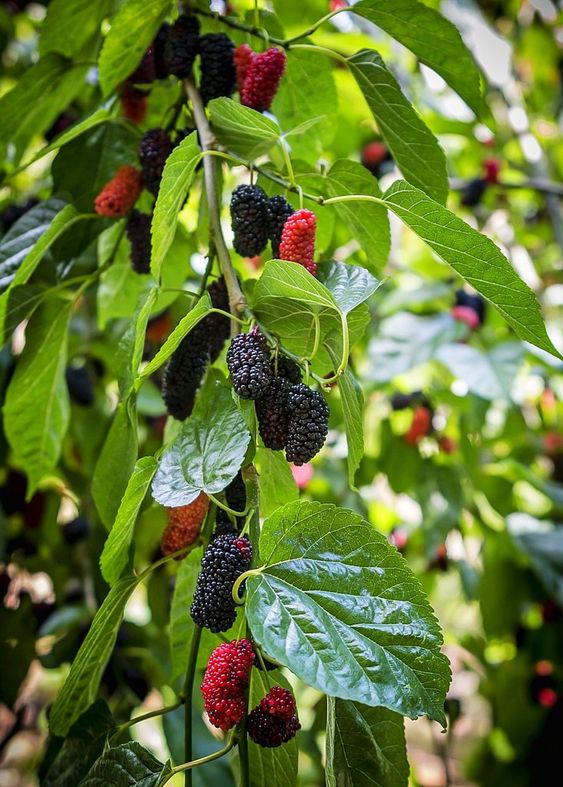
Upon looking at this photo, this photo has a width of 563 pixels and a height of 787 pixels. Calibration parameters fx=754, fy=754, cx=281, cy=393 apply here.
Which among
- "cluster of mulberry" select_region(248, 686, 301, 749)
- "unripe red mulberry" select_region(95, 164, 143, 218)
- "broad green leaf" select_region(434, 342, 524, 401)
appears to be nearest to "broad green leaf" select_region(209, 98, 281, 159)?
"unripe red mulberry" select_region(95, 164, 143, 218)

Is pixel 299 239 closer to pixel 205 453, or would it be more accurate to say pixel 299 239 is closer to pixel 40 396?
pixel 205 453

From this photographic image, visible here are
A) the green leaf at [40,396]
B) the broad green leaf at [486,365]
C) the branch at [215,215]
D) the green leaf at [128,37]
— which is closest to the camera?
the branch at [215,215]

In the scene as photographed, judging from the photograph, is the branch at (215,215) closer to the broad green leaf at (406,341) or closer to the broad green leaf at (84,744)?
the broad green leaf at (84,744)

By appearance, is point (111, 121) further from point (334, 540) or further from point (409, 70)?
point (409, 70)

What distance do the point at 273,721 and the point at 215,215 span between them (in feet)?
1.08

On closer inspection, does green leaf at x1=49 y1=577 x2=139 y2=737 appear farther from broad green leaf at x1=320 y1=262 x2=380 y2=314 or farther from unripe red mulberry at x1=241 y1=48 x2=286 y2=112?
unripe red mulberry at x1=241 y1=48 x2=286 y2=112

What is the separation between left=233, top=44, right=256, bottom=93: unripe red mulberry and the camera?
0.60 m

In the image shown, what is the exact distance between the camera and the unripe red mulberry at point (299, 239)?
462 millimetres

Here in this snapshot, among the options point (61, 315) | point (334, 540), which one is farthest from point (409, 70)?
point (334, 540)

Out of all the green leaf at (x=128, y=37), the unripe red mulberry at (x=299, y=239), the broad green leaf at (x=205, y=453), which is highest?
the green leaf at (x=128, y=37)

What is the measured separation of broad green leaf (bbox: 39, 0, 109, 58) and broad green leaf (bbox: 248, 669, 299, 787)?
617mm

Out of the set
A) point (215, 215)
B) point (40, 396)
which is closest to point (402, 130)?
point (215, 215)

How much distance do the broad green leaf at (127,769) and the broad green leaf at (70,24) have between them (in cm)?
63

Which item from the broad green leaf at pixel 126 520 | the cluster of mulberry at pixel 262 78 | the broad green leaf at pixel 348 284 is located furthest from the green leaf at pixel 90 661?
the cluster of mulberry at pixel 262 78
